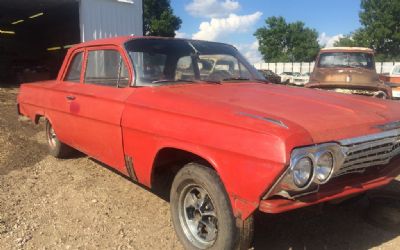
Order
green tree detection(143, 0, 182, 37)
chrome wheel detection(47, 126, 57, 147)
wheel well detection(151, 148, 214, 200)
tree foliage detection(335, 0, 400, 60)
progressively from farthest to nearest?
tree foliage detection(335, 0, 400, 60) < green tree detection(143, 0, 182, 37) < chrome wheel detection(47, 126, 57, 147) < wheel well detection(151, 148, 214, 200)

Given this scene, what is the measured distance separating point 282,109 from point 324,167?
0.56 meters

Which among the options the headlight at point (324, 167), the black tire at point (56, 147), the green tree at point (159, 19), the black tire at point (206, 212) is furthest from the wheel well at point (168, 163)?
the green tree at point (159, 19)

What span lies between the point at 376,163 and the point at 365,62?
832 cm

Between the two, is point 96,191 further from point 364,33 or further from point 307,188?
point 364,33

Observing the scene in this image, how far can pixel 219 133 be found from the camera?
113 inches

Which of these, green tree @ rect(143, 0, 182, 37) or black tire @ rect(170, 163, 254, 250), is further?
green tree @ rect(143, 0, 182, 37)

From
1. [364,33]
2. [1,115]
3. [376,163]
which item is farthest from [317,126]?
[364,33]

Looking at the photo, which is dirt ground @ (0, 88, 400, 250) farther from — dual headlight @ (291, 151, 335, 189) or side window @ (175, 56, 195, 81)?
side window @ (175, 56, 195, 81)

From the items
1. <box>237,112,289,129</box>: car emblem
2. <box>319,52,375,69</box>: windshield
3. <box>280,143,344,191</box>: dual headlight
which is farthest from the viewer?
<box>319,52,375,69</box>: windshield

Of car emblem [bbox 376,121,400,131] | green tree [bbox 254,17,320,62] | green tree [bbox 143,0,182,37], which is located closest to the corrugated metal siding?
car emblem [bbox 376,121,400,131]

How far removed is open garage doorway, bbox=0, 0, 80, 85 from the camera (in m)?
18.7

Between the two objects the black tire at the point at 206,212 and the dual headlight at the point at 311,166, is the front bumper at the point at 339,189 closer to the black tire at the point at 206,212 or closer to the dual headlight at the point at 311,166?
the dual headlight at the point at 311,166

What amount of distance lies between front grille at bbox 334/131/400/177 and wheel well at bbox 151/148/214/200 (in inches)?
37.9

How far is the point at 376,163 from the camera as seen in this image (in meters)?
3.18
